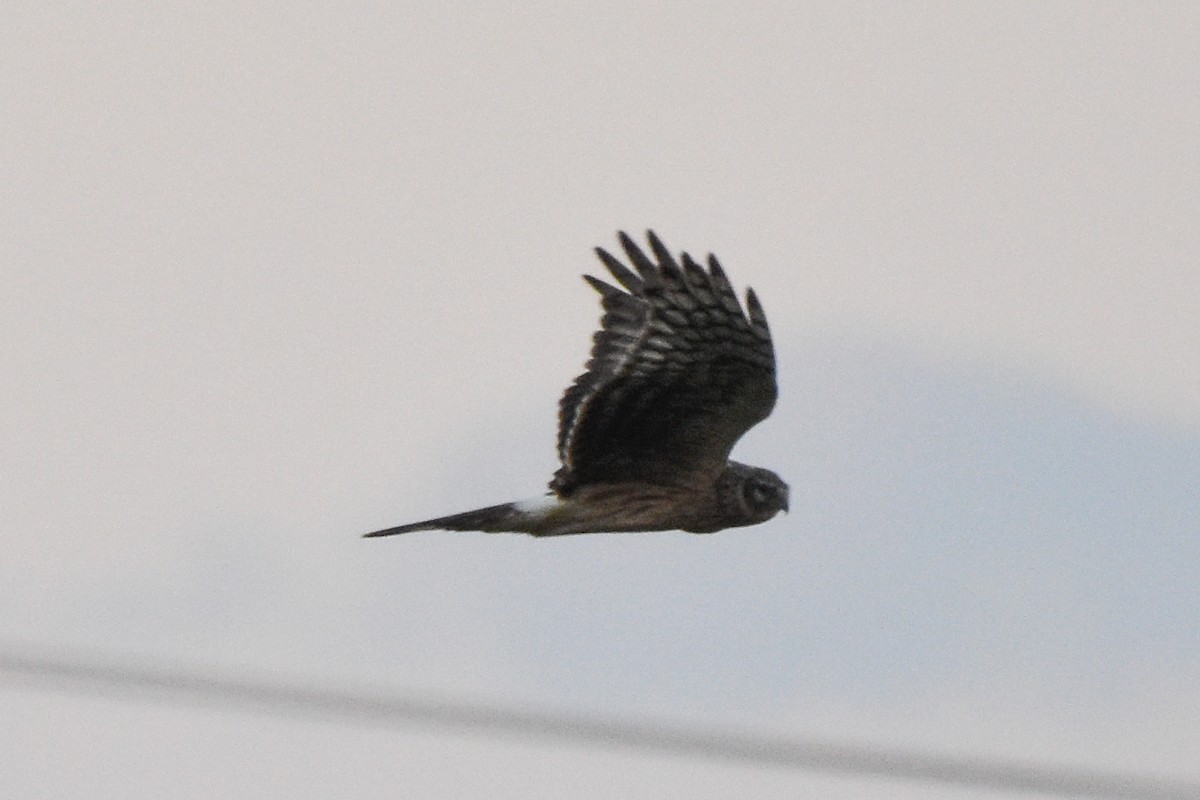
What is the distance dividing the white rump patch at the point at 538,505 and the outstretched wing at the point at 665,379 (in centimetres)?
2

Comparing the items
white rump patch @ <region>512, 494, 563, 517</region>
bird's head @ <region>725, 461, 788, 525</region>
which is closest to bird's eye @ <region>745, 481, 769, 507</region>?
bird's head @ <region>725, 461, 788, 525</region>

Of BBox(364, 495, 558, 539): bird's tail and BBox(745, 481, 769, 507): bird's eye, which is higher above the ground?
BBox(745, 481, 769, 507): bird's eye

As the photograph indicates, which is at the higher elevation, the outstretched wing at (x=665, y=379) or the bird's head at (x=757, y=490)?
the outstretched wing at (x=665, y=379)

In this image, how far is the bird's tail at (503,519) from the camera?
2.17 metres

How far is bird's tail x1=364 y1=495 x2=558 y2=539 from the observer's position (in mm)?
2168

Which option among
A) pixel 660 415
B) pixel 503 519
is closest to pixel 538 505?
pixel 503 519

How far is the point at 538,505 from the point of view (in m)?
2.17

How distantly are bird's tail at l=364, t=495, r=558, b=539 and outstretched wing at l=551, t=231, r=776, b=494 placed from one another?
0.11ft

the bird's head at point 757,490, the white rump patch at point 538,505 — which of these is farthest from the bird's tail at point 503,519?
the bird's head at point 757,490

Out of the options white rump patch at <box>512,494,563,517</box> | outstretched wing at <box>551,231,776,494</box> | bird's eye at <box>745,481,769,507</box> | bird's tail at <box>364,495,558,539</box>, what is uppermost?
outstretched wing at <box>551,231,776,494</box>

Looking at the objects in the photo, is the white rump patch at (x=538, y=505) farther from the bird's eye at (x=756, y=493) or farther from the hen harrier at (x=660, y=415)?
the bird's eye at (x=756, y=493)

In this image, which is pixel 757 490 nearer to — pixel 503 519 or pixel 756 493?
pixel 756 493

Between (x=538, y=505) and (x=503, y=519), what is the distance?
0.15ft

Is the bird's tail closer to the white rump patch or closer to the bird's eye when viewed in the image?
the white rump patch
